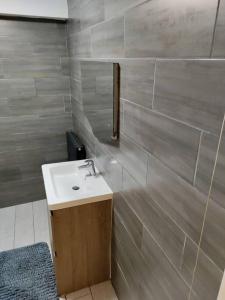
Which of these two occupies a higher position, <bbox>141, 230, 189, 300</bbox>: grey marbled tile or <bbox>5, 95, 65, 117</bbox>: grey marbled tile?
<bbox>5, 95, 65, 117</bbox>: grey marbled tile

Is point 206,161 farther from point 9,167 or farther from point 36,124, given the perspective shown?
point 9,167

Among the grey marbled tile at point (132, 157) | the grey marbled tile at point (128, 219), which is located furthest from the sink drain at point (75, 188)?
the grey marbled tile at point (132, 157)

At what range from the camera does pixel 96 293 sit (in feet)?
6.08

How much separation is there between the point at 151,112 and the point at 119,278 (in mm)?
1368

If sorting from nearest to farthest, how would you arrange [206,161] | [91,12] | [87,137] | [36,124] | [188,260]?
1. [206,161]
2. [188,260]
3. [91,12]
4. [87,137]
5. [36,124]

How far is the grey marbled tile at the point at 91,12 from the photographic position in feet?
4.65

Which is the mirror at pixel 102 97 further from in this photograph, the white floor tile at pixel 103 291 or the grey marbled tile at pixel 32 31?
the white floor tile at pixel 103 291

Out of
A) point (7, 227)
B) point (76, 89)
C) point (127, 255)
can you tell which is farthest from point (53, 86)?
point (127, 255)

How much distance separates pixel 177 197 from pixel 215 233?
200mm

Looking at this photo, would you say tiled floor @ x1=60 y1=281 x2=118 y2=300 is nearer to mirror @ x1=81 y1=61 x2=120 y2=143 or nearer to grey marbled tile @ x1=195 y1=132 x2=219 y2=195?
mirror @ x1=81 y1=61 x2=120 y2=143

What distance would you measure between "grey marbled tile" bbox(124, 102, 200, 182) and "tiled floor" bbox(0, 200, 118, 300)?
1.43 metres

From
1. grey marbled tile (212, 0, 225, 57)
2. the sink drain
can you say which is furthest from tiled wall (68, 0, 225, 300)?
the sink drain

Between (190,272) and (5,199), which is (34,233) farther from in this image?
(190,272)

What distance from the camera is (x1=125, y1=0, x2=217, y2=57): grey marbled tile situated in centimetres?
66
